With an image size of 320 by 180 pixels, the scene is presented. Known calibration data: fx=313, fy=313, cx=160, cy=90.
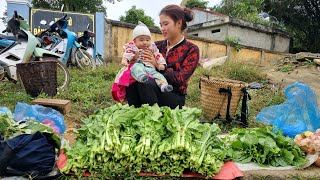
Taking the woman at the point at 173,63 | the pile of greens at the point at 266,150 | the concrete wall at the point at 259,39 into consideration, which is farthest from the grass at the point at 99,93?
the concrete wall at the point at 259,39

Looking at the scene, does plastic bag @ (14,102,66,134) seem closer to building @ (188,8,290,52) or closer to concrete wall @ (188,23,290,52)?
building @ (188,8,290,52)

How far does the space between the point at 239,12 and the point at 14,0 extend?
15.4 m

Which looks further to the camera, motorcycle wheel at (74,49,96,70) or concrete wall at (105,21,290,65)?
concrete wall at (105,21,290,65)

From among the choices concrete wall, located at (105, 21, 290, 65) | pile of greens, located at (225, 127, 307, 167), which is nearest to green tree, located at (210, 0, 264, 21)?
concrete wall, located at (105, 21, 290, 65)

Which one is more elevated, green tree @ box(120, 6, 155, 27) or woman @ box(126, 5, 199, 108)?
green tree @ box(120, 6, 155, 27)

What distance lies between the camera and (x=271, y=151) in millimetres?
2520

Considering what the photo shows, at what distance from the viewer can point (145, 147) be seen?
206 cm

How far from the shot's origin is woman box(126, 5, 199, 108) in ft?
9.71

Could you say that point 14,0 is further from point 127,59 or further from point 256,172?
point 256,172

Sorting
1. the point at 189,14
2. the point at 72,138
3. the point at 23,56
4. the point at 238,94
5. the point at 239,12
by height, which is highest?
the point at 239,12

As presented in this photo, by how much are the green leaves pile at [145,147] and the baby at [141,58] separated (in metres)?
0.55

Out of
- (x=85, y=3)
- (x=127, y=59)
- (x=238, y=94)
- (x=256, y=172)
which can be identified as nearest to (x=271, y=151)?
(x=256, y=172)

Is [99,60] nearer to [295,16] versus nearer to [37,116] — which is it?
[37,116]

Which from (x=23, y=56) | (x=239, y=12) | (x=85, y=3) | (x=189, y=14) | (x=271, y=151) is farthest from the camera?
(x=239, y=12)
